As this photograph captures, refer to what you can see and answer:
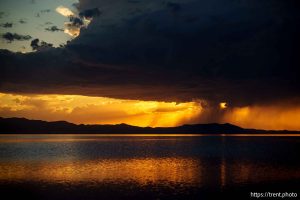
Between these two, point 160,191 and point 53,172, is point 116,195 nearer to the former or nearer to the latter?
point 160,191

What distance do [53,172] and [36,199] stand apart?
31331 mm

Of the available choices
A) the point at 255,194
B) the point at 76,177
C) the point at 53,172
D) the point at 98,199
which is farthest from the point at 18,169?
the point at 255,194

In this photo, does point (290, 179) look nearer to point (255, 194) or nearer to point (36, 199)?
point (255, 194)

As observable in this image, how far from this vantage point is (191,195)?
54.9 metres

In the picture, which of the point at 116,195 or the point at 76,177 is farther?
the point at 76,177

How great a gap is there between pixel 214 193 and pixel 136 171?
102 feet

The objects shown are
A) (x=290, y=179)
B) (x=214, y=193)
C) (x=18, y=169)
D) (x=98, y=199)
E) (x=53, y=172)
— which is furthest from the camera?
(x=18, y=169)

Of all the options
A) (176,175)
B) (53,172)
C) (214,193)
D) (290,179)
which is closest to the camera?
(214,193)

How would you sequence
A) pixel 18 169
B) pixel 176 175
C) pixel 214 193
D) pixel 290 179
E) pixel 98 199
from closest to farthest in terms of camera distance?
1. pixel 98 199
2. pixel 214 193
3. pixel 290 179
4. pixel 176 175
5. pixel 18 169

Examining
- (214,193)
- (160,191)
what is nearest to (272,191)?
(214,193)

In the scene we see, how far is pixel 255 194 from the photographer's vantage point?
182ft

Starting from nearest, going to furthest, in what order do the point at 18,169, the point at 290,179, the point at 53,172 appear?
the point at 290,179
the point at 53,172
the point at 18,169

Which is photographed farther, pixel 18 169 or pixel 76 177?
pixel 18 169

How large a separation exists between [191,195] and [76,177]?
27.9m
